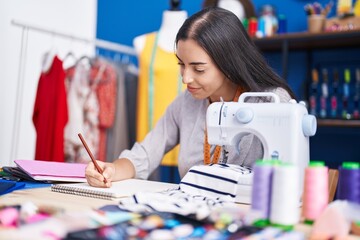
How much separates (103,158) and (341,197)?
232cm

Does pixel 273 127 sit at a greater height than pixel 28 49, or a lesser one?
lesser

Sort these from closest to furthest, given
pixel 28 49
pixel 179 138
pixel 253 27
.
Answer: pixel 179 138 → pixel 253 27 → pixel 28 49

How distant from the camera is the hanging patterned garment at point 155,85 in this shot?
3.01 meters

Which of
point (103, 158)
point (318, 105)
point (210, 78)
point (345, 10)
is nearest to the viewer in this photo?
point (210, 78)

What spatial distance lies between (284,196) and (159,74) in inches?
84.2

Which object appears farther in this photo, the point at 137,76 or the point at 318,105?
the point at 137,76

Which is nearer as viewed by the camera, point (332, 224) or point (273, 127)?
point (332, 224)

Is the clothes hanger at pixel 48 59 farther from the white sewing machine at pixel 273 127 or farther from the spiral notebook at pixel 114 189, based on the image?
the white sewing machine at pixel 273 127

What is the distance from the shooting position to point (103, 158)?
3182 millimetres

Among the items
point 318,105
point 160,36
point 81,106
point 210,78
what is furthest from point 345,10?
point 81,106

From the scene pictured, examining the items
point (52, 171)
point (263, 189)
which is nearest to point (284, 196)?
point (263, 189)

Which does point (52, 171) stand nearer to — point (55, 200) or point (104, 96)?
point (55, 200)

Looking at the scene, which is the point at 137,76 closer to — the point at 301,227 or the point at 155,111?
the point at 155,111

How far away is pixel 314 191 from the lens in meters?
1.02
